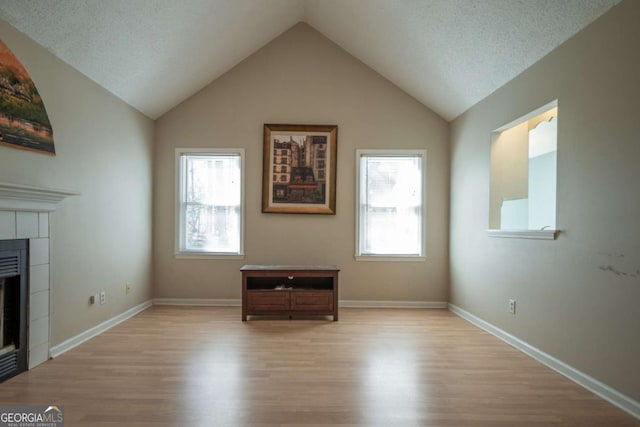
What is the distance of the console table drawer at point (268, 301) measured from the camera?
429 cm

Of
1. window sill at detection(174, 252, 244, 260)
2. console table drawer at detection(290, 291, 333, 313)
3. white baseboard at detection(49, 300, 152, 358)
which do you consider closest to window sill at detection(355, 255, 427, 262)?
console table drawer at detection(290, 291, 333, 313)

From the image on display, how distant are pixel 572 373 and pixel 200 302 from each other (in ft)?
13.6

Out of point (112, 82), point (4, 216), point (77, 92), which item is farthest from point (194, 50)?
point (4, 216)

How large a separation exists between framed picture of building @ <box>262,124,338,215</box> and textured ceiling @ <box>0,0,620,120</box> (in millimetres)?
1181

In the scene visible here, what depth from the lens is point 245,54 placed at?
4969mm

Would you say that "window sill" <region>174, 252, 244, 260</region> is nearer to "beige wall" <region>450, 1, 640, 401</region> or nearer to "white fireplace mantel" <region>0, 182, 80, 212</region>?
"white fireplace mantel" <region>0, 182, 80, 212</region>

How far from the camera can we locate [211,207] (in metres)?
5.08

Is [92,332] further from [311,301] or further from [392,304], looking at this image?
[392,304]

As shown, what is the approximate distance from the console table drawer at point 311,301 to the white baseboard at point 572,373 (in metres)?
1.69

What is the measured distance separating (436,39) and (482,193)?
1.69m

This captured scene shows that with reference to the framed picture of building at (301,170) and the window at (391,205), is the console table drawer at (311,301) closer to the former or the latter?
the window at (391,205)

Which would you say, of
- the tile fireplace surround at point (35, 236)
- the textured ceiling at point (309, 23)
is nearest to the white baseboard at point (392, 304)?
the textured ceiling at point (309, 23)

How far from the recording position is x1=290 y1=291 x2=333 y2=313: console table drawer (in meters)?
4.32

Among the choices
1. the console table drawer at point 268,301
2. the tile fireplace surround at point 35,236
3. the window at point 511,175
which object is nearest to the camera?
the tile fireplace surround at point 35,236
